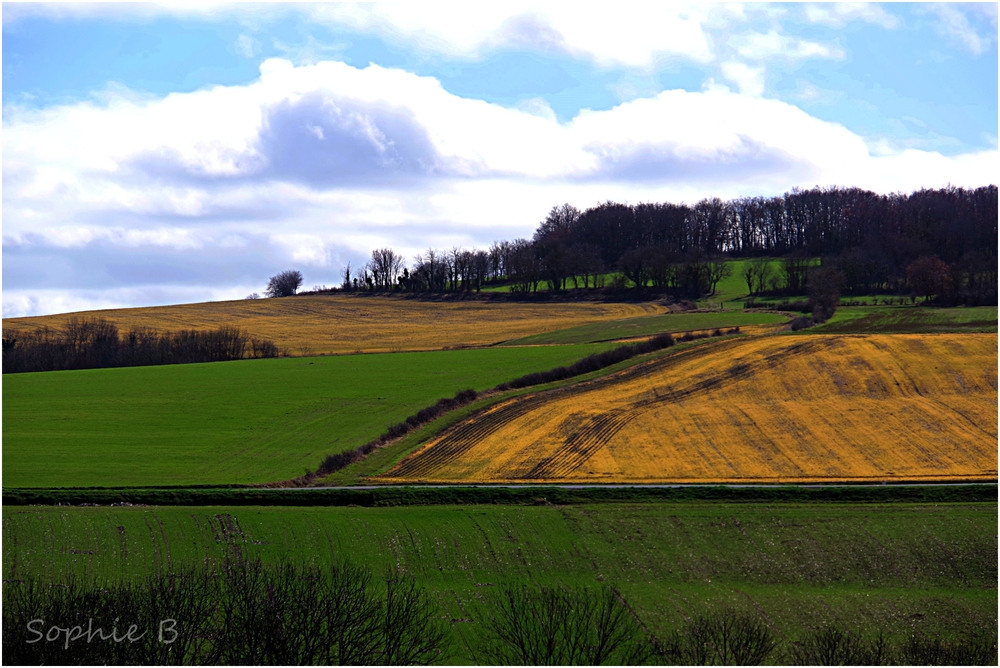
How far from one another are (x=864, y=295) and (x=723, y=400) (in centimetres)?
6705

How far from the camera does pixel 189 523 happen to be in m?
38.0

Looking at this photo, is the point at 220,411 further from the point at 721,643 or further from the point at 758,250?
the point at 758,250

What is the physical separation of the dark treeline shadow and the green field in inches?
1997

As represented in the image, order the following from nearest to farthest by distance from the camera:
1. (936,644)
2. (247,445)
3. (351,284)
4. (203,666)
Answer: (203,666)
(936,644)
(247,445)
(351,284)

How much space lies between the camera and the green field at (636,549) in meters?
31.7

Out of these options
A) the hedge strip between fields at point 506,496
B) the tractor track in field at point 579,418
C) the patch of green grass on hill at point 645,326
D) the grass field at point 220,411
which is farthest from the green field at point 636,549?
the patch of green grass on hill at point 645,326

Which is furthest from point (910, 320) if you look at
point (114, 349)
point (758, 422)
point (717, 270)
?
point (114, 349)

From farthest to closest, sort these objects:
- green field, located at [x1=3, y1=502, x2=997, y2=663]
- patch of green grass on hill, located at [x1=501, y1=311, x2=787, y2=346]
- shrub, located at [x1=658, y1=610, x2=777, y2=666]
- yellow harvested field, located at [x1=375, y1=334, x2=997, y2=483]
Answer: patch of green grass on hill, located at [x1=501, y1=311, x2=787, y2=346], yellow harvested field, located at [x1=375, y1=334, x2=997, y2=483], green field, located at [x1=3, y1=502, x2=997, y2=663], shrub, located at [x1=658, y1=610, x2=777, y2=666]

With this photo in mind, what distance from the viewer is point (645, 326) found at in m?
93.2

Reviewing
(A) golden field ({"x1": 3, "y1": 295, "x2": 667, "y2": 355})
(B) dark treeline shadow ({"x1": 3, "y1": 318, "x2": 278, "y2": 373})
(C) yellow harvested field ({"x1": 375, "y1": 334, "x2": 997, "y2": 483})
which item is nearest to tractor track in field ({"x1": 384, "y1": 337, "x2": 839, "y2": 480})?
(C) yellow harvested field ({"x1": 375, "y1": 334, "x2": 997, "y2": 483})

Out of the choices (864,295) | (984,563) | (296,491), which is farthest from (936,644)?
(864,295)

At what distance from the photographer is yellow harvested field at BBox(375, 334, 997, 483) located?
4591 cm

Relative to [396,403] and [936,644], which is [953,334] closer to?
[396,403]

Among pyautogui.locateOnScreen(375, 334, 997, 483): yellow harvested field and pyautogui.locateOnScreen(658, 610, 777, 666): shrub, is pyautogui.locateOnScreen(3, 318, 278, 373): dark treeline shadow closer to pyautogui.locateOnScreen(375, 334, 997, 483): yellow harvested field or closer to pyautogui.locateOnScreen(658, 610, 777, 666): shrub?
pyautogui.locateOnScreen(375, 334, 997, 483): yellow harvested field
